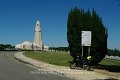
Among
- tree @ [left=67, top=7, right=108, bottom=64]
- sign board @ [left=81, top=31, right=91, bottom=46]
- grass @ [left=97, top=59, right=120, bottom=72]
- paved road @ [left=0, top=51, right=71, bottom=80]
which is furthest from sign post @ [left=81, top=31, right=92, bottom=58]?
paved road @ [left=0, top=51, right=71, bottom=80]

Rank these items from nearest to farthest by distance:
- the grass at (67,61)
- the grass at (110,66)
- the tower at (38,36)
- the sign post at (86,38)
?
the sign post at (86,38)
the grass at (110,66)
the grass at (67,61)
the tower at (38,36)

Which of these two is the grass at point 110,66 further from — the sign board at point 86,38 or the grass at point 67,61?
the sign board at point 86,38

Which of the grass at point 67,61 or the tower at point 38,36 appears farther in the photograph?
the tower at point 38,36

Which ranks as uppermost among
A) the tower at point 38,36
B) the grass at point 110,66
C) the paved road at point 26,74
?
the tower at point 38,36

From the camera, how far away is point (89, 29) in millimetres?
32812

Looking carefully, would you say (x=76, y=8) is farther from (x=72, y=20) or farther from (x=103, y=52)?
(x=103, y=52)

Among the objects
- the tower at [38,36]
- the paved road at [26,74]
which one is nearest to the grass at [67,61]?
the paved road at [26,74]

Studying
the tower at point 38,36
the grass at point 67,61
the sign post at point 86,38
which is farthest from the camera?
the tower at point 38,36

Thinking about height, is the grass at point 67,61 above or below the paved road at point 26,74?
above

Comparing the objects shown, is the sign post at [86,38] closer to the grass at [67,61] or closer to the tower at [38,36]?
the grass at [67,61]

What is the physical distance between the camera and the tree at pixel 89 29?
32.4 m

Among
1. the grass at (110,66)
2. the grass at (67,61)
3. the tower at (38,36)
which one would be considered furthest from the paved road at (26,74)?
the tower at (38,36)

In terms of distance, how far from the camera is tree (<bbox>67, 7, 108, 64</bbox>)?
32.4 meters

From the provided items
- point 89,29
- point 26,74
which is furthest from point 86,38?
point 26,74
